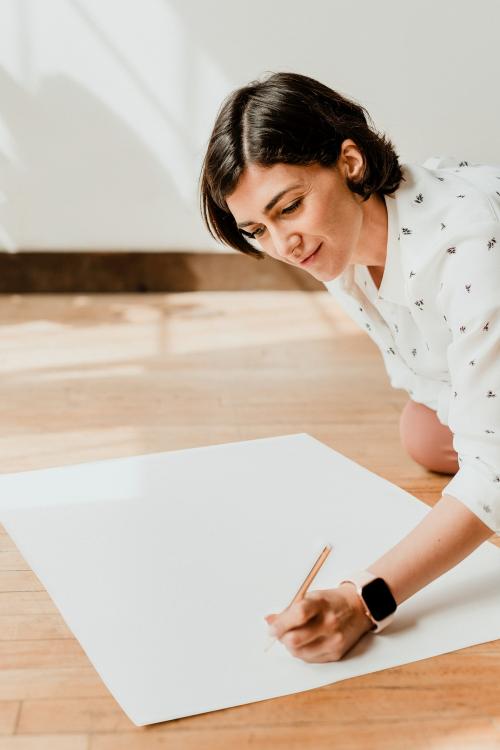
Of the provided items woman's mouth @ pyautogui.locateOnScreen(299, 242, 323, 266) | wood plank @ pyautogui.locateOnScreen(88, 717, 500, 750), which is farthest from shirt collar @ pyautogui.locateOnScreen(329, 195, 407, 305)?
wood plank @ pyautogui.locateOnScreen(88, 717, 500, 750)

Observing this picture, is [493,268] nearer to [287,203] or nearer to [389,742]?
[287,203]

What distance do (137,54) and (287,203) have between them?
6.85 feet

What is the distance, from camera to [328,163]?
1.29 m

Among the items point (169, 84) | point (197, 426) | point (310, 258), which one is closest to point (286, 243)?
point (310, 258)

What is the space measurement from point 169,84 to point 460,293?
220 cm

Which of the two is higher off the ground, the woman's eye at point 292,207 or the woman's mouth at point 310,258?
the woman's eye at point 292,207

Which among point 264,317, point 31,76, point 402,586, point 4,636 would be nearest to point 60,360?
point 264,317

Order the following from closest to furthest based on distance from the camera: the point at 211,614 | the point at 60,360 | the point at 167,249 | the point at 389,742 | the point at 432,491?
the point at 389,742
the point at 211,614
the point at 432,491
the point at 60,360
the point at 167,249

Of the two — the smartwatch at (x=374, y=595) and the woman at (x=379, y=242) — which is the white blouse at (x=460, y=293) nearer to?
the woman at (x=379, y=242)

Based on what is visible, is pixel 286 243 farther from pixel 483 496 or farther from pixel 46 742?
pixel 46 742

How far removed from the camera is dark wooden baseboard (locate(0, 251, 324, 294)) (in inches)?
131

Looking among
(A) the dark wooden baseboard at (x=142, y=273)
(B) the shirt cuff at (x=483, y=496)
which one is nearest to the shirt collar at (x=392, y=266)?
(B) the shirt cuff at (x=483, y=496)

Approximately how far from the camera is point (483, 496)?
1.19 m

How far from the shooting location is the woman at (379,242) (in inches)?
47.1
